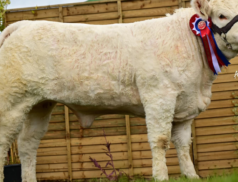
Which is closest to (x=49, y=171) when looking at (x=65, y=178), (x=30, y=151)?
(x=65, y=178)

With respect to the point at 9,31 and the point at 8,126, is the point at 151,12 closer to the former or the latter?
the point at 9,31

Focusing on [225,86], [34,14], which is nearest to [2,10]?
[34,14]

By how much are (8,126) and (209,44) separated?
183 cm

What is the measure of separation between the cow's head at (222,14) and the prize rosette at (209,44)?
41mm

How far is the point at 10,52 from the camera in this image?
3.12 metres

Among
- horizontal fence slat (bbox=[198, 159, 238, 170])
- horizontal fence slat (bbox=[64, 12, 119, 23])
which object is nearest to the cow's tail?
horizontal fence slat (bbox=[64, 12, 119, 23])

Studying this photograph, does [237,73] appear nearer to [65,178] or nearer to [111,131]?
[111,131]

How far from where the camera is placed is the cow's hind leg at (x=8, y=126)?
3.06 meters

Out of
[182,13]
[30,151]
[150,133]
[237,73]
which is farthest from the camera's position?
[237,73]

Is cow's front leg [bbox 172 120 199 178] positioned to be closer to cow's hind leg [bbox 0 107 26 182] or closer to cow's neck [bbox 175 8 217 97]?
cow's neck [bbox 175 8 217 97]

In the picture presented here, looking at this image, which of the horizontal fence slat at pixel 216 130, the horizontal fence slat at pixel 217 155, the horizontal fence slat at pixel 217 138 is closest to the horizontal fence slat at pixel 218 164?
the horizontal fence slat at pixel 217 155

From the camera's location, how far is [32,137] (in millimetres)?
3488

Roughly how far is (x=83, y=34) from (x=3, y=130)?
1.08 m

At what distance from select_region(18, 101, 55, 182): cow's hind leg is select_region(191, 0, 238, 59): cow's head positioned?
170 cm
